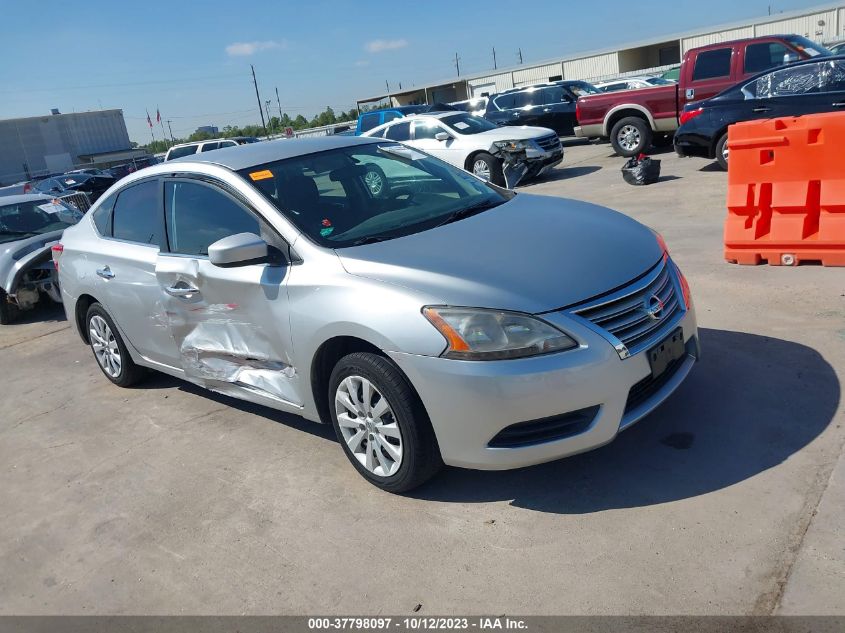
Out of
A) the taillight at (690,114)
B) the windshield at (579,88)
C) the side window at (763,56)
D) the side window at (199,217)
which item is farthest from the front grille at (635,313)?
the windshield at (579,88)

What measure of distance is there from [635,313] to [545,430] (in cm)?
68

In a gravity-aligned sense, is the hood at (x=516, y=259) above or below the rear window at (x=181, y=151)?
above

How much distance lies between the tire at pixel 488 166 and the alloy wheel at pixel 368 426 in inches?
440

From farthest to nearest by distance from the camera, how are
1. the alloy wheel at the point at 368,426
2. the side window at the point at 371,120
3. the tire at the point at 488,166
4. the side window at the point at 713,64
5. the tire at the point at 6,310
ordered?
the side window at the point at 371,120 → the tire at the point at 488,166 → the side window at the point at 713,64 → the tire at the point at 6,310 → the alloy wheel at the point at 368,426

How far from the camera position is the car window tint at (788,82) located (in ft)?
33.4

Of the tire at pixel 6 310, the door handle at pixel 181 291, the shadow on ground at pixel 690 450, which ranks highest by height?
the door handle at pixel 181 291

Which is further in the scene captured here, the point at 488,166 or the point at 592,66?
the point at 592,66

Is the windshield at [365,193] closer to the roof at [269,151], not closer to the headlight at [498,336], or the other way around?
the roof at [269,151]

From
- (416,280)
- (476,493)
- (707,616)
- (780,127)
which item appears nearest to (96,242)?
(416,280)

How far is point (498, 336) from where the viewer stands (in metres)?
3.11

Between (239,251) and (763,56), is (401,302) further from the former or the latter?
(763,56)

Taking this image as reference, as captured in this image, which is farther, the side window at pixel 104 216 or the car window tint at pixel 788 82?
the car window tint at pixel 788 82

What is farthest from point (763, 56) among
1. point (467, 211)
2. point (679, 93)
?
point (467, 211)

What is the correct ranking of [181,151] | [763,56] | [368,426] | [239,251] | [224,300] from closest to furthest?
A: 1. [368,426]
2. [239,251]
3. [224,300]
4. [763,56]
5. [181,151]
